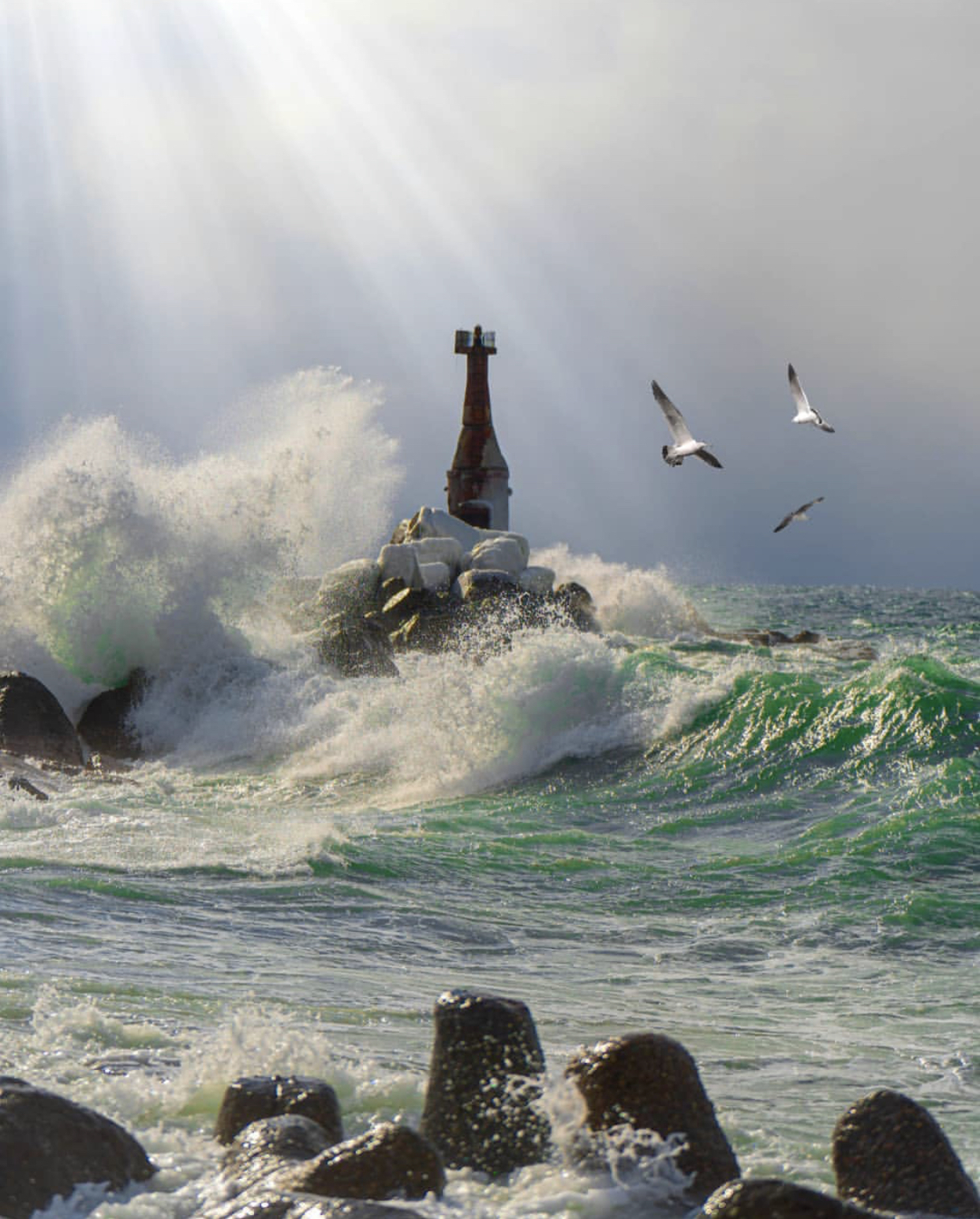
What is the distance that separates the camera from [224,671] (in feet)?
59.5

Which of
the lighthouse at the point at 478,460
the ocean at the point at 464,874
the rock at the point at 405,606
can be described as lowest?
the ocean at the point at 464,874

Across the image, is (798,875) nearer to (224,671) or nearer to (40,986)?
(40,986)

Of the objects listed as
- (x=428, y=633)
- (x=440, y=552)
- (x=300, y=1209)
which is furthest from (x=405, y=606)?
(x=300, y=1209)

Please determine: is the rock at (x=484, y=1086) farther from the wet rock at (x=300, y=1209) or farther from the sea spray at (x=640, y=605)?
the sea spray at (x=640, y=605)

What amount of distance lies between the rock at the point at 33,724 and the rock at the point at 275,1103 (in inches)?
371

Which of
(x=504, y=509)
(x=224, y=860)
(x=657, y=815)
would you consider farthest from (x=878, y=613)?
(x=224, y=860)

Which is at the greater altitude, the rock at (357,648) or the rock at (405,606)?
the rock at (405,606)

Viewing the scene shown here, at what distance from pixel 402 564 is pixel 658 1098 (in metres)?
20.7

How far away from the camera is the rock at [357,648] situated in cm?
2053

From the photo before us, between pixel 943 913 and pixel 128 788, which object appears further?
pixel 128 788

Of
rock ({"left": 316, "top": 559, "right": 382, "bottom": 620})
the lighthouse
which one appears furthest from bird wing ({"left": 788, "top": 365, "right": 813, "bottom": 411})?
the lighthouse

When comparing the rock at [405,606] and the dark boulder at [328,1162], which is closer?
the dark boulder at [328,1162]

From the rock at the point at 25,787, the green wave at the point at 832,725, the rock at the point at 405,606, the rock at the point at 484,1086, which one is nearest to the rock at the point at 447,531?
the rock at the point at 405,606

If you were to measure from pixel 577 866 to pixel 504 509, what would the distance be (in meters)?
24.8
